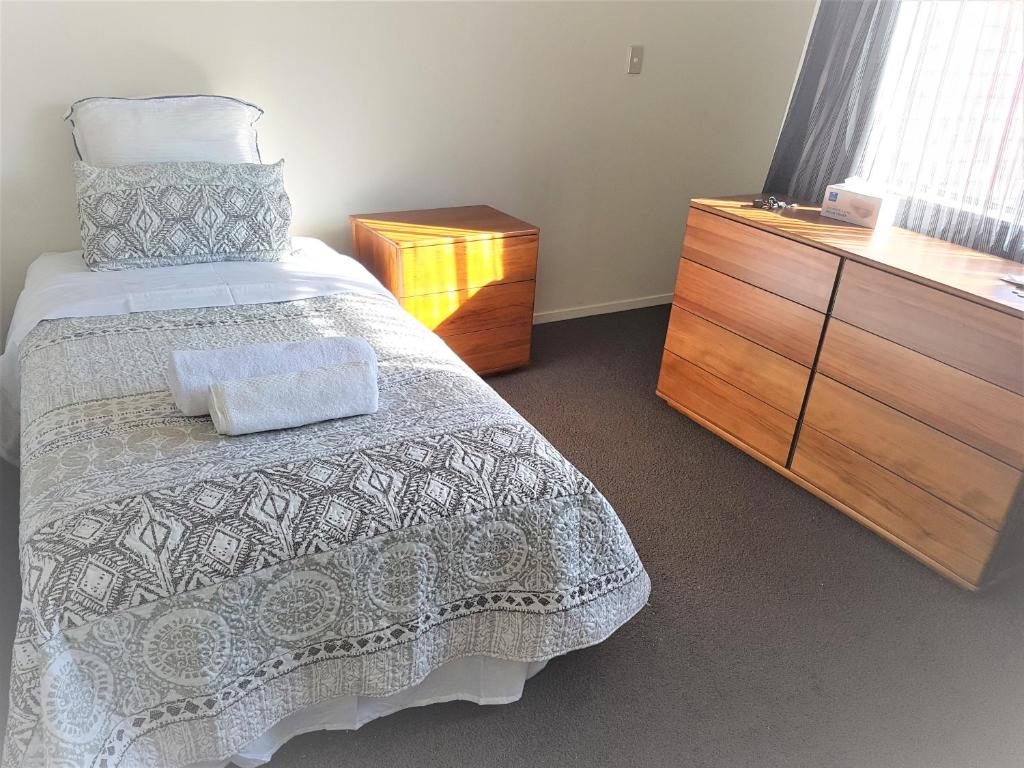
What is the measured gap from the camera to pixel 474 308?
2.87m

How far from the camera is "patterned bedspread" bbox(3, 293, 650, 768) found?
1218mm

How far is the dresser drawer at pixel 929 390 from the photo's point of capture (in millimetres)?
1919

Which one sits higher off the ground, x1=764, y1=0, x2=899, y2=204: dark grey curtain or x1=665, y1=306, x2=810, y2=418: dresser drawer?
x1=764, y1=0, x2=899, y2=204: dark grey curtain

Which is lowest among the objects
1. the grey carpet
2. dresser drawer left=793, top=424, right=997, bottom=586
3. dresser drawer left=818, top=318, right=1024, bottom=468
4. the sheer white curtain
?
the grey carpet

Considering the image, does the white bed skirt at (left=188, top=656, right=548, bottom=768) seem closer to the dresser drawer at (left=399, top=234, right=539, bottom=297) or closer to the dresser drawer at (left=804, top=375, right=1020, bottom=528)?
the dresser drawer at (left=804, top=375, right=1020, bottom=528)

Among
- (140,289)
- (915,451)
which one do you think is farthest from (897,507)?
(140,289)

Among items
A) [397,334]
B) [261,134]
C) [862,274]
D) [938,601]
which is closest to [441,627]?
[397,334]

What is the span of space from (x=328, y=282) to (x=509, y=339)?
35.1 inches

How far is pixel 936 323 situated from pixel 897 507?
0.54 metres

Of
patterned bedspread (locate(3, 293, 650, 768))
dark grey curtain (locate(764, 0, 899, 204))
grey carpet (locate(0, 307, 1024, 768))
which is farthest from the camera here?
dark grey curtain (locate(764, 0, 899, 204))

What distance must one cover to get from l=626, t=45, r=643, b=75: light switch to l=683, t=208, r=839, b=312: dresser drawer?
925mm

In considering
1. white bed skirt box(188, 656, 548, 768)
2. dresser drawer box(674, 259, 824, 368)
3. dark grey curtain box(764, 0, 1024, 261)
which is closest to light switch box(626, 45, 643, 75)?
dark grey curtain box(764, 0, 1024, 261)

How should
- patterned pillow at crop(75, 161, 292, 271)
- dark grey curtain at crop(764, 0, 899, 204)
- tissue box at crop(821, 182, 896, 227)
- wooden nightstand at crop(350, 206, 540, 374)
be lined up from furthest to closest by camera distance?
1. wooden nightstand at crop(350, 206, 540, 374)
2. dark grey curtain at crop(764, 0, 899, 204)
3. tissue box at crop(821, 182, 896, 227)
4. patterned pillow at crop(75, 161, 292, 271)

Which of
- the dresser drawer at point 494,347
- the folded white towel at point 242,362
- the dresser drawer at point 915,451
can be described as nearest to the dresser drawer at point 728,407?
the dresser drawer at point 915,451
